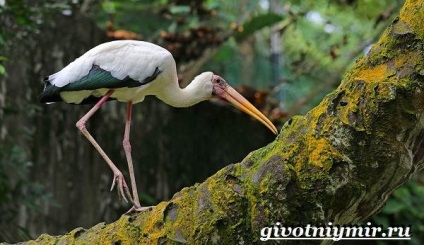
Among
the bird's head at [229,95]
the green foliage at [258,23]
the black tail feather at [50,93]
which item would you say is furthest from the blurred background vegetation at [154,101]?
the bird's head at [229,95]

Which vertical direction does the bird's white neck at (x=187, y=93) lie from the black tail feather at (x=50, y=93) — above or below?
above

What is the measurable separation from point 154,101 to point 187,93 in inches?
137

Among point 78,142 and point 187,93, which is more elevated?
point 78,142

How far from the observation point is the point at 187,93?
5020mm

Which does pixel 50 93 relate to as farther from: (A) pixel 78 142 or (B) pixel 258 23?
(B) pixel 258 23

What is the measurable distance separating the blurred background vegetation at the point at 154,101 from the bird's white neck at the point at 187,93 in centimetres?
172

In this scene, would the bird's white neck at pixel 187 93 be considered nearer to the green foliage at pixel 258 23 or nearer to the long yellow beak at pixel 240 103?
the long yellow beak at pixel 240 103

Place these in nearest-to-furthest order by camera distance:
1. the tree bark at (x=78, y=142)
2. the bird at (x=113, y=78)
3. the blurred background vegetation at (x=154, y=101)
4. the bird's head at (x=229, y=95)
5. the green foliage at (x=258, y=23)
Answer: the bird at (x=113, y=78), the bird's head at (x=229, y=95), the blurred background vegetation at (x=154, y=101), the tree bark at (x=78, y=142), the green foliage at (x=258, y=23)

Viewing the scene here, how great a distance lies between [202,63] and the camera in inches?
335

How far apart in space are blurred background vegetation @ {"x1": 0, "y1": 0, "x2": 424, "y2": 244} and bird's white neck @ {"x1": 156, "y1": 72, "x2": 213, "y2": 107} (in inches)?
67.8

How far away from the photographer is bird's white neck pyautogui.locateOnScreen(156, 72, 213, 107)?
4906 mm

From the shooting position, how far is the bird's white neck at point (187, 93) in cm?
491

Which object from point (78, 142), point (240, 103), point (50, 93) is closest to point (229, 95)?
point (240, 103)

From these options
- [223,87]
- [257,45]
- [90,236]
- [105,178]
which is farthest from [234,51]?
[90,236]
